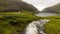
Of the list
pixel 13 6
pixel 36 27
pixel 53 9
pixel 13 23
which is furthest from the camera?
pixel 53 9

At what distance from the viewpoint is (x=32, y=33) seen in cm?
1009

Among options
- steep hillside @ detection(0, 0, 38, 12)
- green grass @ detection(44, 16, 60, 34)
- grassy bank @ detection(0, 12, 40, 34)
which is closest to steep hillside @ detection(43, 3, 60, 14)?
steep hillside @ detection(0, 0, 38, 12)

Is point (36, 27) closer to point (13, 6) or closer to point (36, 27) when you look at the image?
point (36, 27)

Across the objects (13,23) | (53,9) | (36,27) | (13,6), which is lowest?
(36,27)

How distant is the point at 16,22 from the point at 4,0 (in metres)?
4.71

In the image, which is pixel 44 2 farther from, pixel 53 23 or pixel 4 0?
pixel 53 23

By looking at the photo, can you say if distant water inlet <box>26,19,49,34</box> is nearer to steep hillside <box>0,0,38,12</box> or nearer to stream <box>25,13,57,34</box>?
stream <box>25,13,57,34</box>

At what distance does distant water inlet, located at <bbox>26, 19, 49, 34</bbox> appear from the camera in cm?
1023

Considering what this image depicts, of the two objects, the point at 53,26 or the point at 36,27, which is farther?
the point at 36,27

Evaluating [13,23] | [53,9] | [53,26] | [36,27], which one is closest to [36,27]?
[36,27]

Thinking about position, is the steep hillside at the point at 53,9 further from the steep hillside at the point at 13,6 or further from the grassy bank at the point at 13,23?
the grassy bank at the point at 13,23

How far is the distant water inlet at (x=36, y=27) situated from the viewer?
1023 centimetres

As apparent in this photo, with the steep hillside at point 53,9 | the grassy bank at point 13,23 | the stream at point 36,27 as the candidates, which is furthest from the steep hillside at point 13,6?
the stream at point 36,27

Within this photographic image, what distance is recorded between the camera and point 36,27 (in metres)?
10.6
